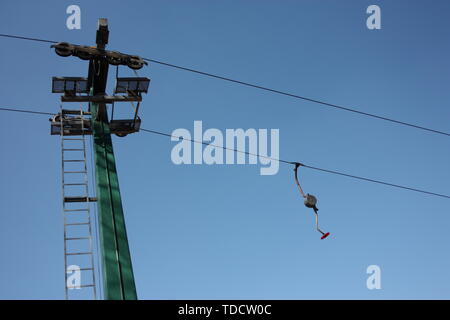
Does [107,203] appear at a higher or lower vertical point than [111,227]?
higher

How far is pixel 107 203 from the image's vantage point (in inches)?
360

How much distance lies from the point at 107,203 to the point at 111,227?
0.53 metres

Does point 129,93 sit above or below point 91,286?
above

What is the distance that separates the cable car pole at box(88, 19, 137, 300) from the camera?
8211mm

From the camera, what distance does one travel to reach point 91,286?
938 centimetres

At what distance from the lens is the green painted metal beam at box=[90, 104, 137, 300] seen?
8.18 meters

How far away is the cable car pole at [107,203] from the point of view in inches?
323

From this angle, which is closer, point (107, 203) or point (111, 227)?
point (111, 227)

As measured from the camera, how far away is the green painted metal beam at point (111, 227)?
26.8ft
